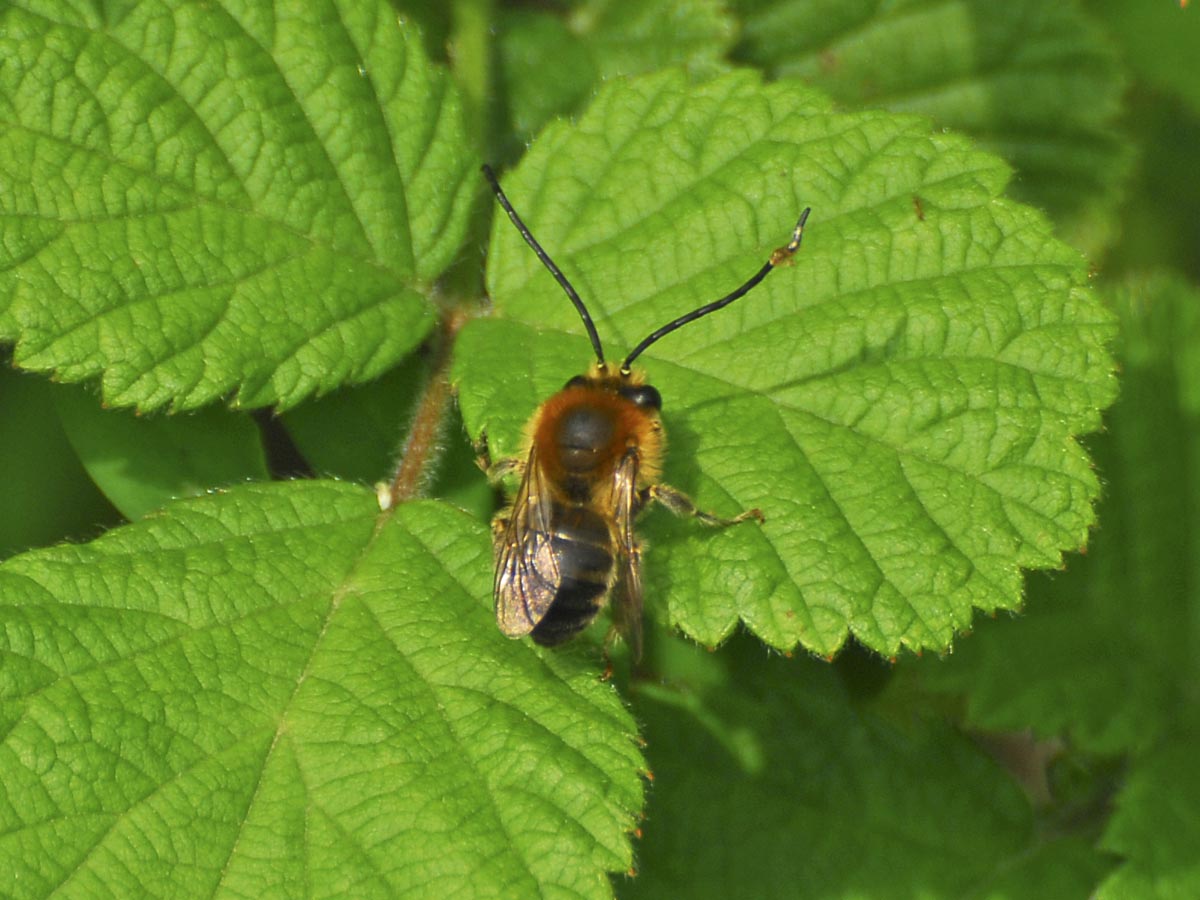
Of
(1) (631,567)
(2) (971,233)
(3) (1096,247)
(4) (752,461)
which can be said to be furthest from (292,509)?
(3) (1096,247)

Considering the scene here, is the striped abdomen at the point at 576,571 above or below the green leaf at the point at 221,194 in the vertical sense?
below

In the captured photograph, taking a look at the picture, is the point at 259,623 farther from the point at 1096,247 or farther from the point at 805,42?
the point at 1096,247

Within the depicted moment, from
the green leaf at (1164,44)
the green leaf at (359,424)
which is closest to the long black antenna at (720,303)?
the green leaf at (359,424)

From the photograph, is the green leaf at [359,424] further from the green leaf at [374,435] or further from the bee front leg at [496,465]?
the bee front leg at [496,465]

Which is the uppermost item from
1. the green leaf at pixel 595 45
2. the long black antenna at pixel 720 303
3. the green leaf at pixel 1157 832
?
the green leaf at pixel 595 45

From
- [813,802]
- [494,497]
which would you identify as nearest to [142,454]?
[494,497]

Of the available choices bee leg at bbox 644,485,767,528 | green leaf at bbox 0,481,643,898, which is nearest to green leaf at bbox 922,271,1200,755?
bee leg at bbox 644,485,767,528
